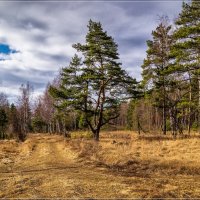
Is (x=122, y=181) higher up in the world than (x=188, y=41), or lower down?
lower down

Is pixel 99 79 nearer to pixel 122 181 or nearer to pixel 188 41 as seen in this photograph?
pixel 188 41

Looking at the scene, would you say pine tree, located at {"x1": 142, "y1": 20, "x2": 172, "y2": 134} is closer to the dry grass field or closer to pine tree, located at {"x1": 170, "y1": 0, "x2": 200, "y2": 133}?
pine tree, located at {"x1": 170, "y1": 0, "x2": 200, "y2": 133}

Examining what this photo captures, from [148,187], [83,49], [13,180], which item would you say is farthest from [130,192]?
Result: [83,49]

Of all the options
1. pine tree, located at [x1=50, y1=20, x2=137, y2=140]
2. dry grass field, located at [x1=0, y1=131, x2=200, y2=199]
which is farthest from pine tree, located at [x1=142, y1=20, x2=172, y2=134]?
dry grass field, located at [x1=0, y1=131, x2=200, y2=199]

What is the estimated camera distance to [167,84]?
30609 mm

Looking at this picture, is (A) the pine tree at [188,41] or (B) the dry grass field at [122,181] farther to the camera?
(A) the pine tree at [188,41]

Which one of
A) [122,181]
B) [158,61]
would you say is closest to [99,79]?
[158,61]

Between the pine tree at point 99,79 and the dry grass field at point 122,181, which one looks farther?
the pine tree at point 99,79

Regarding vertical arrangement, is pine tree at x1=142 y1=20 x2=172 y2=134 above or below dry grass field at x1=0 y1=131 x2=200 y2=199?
above

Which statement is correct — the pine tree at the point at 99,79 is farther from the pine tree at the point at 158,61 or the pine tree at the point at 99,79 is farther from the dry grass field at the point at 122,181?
the dry grass field at the point at 122,181

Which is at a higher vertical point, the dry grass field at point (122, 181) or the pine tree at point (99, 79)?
the pine tree at point (99, 79)

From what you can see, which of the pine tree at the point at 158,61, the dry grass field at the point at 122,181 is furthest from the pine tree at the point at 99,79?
the dry grass field at the point at 122,181

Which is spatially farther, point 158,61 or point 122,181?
point 158,61

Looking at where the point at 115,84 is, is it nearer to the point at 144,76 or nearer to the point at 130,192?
the point at 144,76
